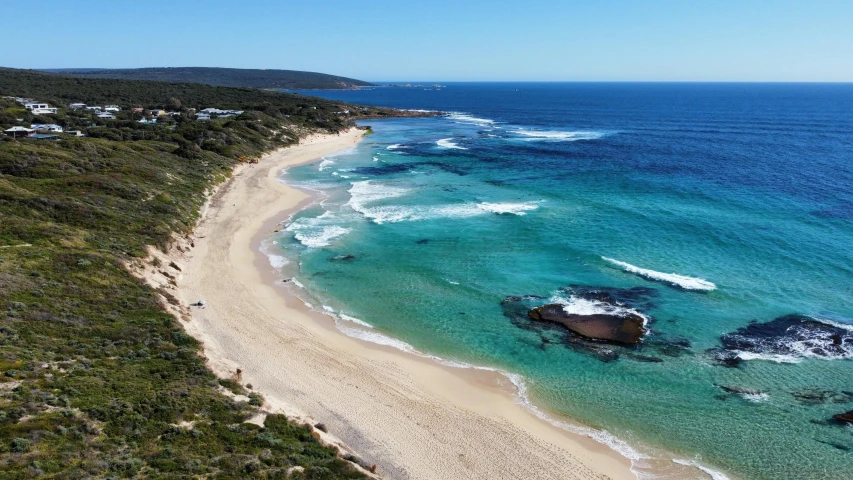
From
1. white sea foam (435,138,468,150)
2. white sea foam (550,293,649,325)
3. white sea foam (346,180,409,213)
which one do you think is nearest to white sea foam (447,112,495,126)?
white sea foam (435,138,468,150)

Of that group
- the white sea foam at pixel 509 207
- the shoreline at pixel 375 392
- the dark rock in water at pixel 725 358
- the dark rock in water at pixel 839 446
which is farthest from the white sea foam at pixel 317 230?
the dark rock in water at pixel 839 446

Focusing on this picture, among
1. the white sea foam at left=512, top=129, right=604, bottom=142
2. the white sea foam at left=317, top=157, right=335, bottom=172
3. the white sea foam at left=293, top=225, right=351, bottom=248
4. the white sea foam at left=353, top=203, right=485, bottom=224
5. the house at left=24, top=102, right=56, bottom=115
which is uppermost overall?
the house at left=24, top=102, right=56, bottom=115

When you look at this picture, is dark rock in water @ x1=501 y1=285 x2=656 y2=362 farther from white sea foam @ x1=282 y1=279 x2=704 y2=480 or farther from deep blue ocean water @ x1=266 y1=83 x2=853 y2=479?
white sea foam @ x1=282 y1=279 x2=704 y2=480

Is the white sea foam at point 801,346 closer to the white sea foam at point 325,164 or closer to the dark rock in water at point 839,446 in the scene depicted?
the dark rock in water at point 839,446

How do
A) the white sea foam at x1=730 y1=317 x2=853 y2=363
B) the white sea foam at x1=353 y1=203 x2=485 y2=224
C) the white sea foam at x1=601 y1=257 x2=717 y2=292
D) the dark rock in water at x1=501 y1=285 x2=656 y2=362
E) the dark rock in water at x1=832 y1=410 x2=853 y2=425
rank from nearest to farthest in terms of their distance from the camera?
1. the dark rock in water at x1=832 y1=410 x2=853 y2=425
2. the white sea foam at x1=730 y1=317 x2=853 y2=363
3. the dark rock in water at x1=501 y1=285 x2=656 y2=362
4. the white sea foam at x1=601 y1=257 x2=717 y2=292
5. the white sea foam at x1=353 y1=203 x2=485 y2=224

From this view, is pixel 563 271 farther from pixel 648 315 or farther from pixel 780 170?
pixel 780 170

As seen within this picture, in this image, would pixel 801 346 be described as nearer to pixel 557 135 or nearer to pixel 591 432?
pixel 591 432

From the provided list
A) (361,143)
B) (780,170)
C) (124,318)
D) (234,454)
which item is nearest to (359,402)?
(234,454)
